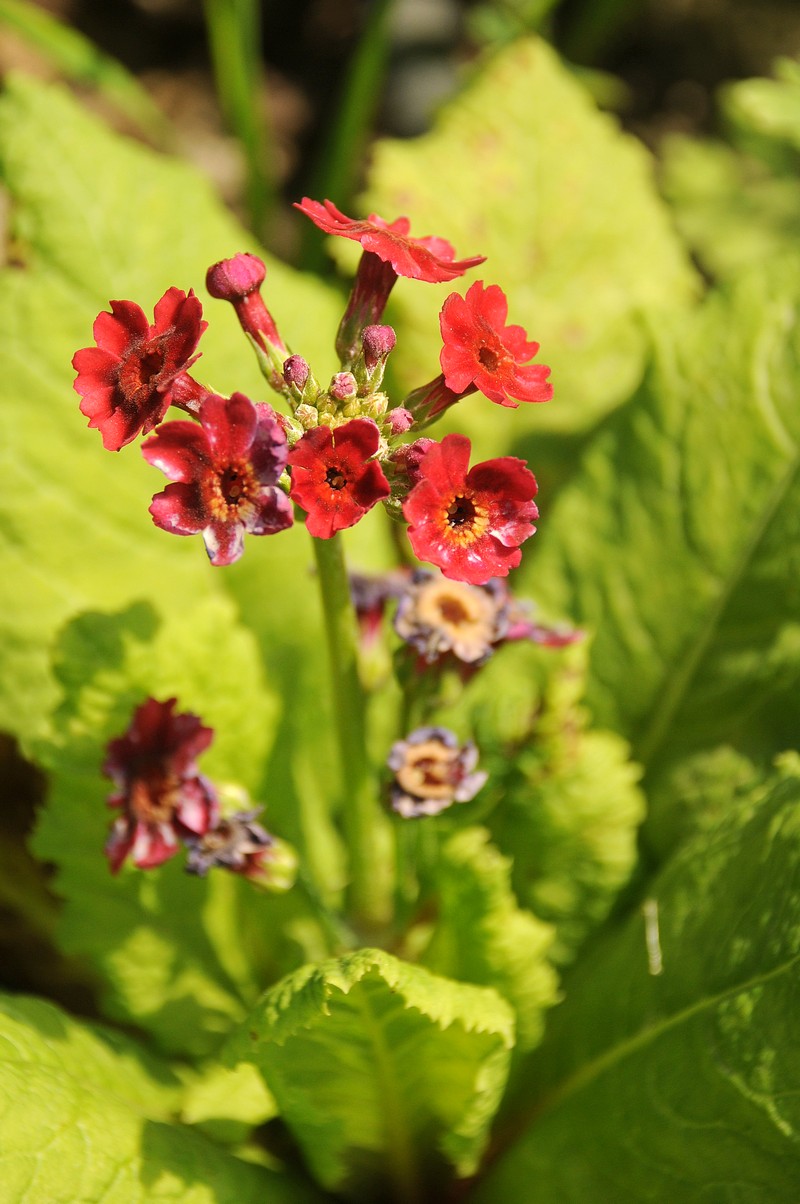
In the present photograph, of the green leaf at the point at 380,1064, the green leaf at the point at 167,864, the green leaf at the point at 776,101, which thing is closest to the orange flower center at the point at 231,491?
the green leaf at the point at 380,1064

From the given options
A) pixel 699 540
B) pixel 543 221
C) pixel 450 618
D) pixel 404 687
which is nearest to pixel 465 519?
pixel 450 618

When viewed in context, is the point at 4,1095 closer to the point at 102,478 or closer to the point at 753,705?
the point at 102,478

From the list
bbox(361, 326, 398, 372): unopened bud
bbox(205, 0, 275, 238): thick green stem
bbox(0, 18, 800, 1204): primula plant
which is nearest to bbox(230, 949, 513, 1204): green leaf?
bbox(0, 18, 800, 1204): primula plant

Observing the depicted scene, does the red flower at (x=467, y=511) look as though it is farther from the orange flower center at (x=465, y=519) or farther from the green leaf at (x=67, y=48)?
the green leaf at (x=67, y=48)

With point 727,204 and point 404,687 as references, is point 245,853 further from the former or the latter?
point 727,204

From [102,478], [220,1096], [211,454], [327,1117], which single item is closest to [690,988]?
[327,1117]

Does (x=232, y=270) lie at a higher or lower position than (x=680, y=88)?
lower
